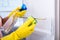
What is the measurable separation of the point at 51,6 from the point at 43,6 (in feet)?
0.26

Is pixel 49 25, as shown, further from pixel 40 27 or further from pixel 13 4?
pixel 13 4

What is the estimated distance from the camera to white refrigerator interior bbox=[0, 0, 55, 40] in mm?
882

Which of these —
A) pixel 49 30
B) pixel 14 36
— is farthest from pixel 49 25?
pixel 14 36

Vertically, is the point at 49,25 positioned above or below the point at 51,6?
below

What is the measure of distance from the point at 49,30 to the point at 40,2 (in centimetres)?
22

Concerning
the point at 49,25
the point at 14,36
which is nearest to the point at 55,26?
the point at 49,25

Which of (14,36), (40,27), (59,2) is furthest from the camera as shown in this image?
(40,27)

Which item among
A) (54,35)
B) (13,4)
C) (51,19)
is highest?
(13,4)

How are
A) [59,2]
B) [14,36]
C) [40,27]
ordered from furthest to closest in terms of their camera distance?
[40,27] → [59,2] → [14,36]

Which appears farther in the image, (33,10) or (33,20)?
(33,10)

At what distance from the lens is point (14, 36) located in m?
0.68

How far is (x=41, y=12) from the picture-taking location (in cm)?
94

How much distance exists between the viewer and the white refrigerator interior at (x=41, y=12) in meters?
0.88

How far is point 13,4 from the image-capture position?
3.46 feet
